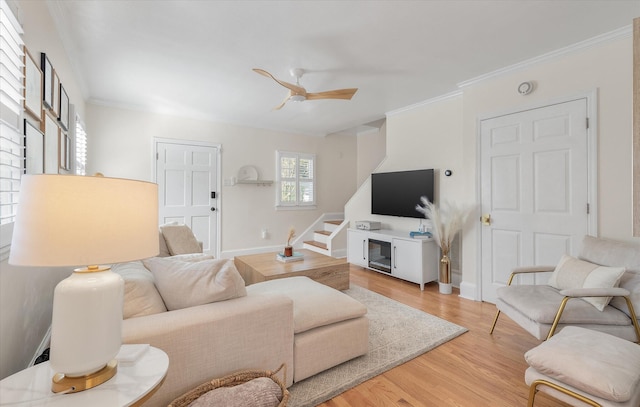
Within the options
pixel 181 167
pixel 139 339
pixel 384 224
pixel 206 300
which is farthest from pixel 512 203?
pixel 181 167

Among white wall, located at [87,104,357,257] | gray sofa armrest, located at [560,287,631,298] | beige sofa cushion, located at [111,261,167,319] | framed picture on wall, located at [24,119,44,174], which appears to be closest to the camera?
beige sofa cushion, located at [111,261,167,319]

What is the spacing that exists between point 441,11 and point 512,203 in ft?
6.62

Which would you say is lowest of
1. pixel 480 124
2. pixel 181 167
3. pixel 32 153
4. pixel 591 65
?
pixel 32 153

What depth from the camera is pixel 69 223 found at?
2.60ft

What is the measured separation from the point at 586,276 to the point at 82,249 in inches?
113

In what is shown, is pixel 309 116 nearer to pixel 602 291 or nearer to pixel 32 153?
pixel 32 153

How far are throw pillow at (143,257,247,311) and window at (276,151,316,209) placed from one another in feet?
13.2

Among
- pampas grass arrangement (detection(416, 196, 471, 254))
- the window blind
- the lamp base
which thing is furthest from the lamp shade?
pampas grass arrangement (detection(416, 196, 471, 254))

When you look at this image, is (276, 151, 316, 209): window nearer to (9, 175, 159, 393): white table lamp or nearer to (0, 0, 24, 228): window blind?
(0, 0, 24, 228): window blind

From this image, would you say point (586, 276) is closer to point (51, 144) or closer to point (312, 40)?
point (312, 40)

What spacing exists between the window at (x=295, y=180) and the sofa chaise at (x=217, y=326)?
3.78m

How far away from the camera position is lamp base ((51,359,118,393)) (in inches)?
32.3

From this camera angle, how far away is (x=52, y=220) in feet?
2.58

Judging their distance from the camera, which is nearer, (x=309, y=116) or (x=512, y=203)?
(x=512, y=203)
